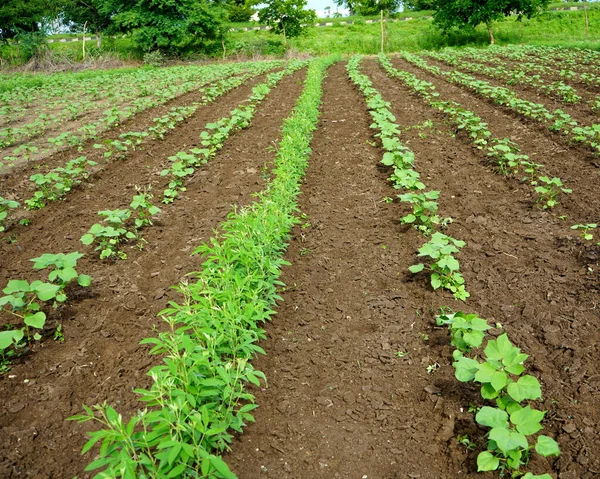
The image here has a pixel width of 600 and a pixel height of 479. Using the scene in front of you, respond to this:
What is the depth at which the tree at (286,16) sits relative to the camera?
30516 mm

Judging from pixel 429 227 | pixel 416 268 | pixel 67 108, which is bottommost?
pixel 416 268

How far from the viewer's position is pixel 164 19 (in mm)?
27578

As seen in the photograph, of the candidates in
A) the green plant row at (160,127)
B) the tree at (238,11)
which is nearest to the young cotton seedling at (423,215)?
the green plant row at (160,127)

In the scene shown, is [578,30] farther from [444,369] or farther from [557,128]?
[444,369]

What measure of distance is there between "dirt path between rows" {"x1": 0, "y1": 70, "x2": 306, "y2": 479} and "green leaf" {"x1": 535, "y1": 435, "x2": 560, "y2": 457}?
2245 mm

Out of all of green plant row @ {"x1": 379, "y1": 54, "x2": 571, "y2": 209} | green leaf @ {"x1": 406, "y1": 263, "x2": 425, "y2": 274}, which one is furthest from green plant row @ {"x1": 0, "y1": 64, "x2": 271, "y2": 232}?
green plant row @ {"x1": 379, "y1": 54, "x2": 571, "y2": 209}

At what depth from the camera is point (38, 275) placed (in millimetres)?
4383

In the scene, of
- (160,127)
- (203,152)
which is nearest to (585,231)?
(203,152)

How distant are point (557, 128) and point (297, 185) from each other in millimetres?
4769

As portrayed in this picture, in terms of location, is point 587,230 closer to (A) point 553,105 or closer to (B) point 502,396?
(B) point 502,396

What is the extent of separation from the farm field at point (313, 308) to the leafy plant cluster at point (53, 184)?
68mm

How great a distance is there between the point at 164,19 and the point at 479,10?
18653 millimetres

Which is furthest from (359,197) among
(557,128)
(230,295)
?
(557,128)

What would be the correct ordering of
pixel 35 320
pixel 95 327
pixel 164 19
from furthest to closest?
1. pixel 164 19
2. pixel 95 327
3. pixel 35 320
